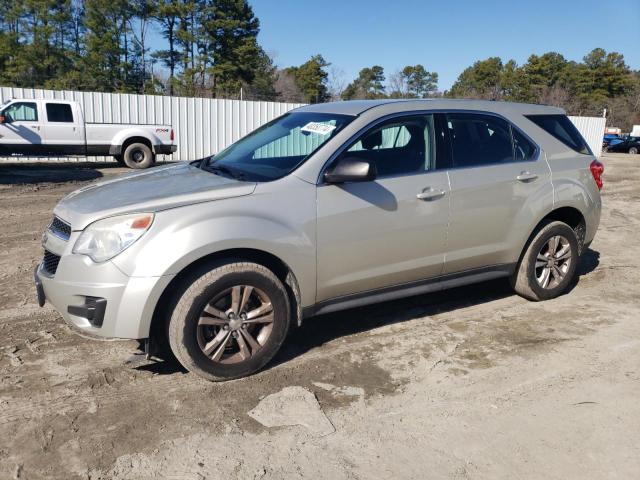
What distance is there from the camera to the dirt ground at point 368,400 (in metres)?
2.79

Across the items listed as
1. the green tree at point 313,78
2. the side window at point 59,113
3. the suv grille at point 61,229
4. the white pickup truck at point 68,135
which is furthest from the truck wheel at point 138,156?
the green tree at point 313,78

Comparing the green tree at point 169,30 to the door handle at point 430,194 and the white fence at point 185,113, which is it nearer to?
the white fence at point 185,113

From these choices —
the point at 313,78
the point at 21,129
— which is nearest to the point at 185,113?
the point at 21,129

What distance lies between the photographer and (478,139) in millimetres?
4582

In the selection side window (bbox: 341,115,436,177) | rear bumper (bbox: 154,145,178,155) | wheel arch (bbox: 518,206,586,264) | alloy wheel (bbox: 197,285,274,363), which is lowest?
alloy wheel (bbox: 197,285,274,363)

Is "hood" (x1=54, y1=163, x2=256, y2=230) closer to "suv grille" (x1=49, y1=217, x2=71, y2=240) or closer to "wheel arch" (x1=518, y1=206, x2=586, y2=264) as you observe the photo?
"suv grille" (x1=49, y1=217, x2=71, y2=240)

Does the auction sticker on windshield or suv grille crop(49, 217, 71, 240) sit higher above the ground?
the auction sticker on windshield

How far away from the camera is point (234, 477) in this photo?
105 inches

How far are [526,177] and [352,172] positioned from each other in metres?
1.88

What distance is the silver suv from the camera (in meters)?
3.29

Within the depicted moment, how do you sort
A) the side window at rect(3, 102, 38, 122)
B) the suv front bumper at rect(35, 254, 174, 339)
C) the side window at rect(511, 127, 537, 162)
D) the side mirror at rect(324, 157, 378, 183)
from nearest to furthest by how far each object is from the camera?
the suv front bumper at rect(35, 254, 174, 339)
the side mirror at rect(324, 157, 378, 183)
the side window at rect(511, 127, 537, 162)
the side window at rect(3, 102, 38, 122)

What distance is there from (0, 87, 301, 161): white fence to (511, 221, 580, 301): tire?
649 inches

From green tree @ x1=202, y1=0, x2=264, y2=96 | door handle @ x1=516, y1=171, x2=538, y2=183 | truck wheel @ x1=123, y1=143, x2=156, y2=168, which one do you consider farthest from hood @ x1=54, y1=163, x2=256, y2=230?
green tree @ x1=202, y1=0, x2=264, y2=96

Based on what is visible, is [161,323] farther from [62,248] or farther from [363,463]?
[363,463]
